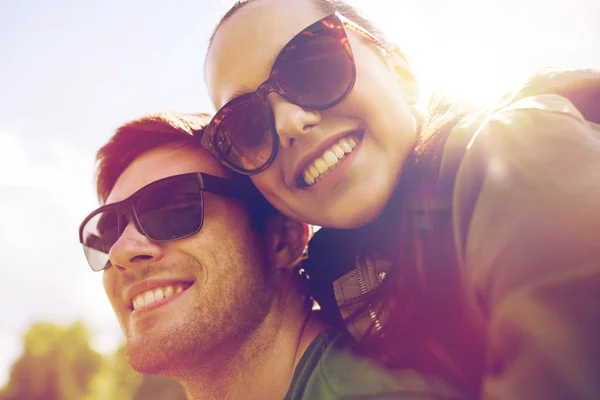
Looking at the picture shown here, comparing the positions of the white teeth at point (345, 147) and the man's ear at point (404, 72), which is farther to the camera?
the man's ear at point (404, 72)

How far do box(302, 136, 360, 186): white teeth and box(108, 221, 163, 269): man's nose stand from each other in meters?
1.00

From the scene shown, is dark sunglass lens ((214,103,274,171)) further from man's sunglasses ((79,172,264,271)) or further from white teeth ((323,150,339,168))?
man's sunglasses ((79,172,264,271))

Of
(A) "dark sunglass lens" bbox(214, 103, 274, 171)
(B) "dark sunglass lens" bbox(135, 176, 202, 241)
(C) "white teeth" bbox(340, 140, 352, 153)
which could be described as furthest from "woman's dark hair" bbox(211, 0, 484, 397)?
(B) "dark sunglass lens" bbox(135, 176, 202, 241)

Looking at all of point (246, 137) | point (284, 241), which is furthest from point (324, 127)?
point (284, 241)

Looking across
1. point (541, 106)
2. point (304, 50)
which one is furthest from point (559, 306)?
point (304, 50)

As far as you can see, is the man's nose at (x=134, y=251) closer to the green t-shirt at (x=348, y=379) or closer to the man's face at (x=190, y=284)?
the man's face at (x=190, y=284)

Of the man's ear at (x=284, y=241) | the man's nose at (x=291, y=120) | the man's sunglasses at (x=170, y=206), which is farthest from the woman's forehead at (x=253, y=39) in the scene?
the man's ear at (x=284, y=241)

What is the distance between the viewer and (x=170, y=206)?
2244 millimetres

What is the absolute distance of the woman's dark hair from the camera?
1.39 metres

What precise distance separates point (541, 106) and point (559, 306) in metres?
A: 0.51

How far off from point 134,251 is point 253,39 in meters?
1.24

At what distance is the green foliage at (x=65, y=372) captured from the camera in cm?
1714

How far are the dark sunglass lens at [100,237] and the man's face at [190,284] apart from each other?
0.47 ft

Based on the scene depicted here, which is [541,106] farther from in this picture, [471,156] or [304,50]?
[304,50]
